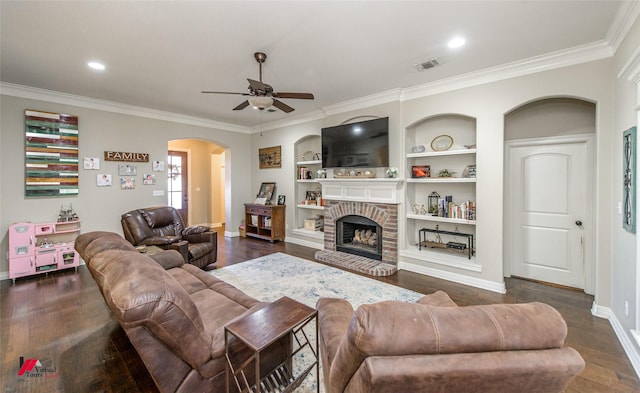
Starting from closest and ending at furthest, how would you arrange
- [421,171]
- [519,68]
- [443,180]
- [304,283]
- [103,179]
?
[519,68]
[304,283]
[443,180]
[421,171]
[103,179]

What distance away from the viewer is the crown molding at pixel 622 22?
85.5 inches

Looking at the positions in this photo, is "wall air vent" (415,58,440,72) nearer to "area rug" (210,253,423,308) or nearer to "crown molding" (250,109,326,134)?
"crown molding" (250,109,326,134)

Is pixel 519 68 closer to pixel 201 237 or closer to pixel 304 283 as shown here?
pixel 304 283

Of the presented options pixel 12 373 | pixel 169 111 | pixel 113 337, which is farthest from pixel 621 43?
pixel 169 111

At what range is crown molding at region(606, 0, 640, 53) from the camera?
217 centimetres

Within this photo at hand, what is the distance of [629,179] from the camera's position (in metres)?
2.31

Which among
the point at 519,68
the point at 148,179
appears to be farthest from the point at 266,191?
the point at 519,68

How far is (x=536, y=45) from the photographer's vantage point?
288 centimetres

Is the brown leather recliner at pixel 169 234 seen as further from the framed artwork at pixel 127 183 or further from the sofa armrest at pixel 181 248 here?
the framed artwork at pixel 127 183

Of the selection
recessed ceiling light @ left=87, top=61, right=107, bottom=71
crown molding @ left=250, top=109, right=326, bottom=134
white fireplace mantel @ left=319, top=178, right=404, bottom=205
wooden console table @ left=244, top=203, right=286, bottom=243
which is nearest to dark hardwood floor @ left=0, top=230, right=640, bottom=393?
white fireplace mantel @ left=319, top=178, right=404, bottom=205

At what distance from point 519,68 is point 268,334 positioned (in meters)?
4.03

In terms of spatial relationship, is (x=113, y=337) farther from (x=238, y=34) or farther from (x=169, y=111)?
(x=169, y=111)

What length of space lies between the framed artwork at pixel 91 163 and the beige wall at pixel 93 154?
0.07 m
